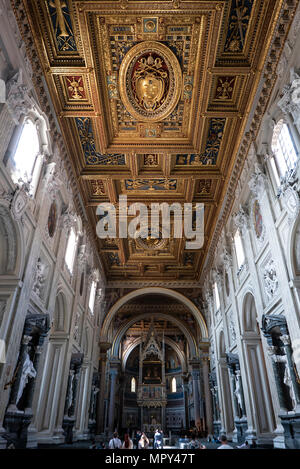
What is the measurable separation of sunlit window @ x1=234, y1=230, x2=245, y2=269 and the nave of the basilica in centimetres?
10

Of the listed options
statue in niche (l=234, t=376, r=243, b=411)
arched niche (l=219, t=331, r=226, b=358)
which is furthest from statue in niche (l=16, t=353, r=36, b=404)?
arched niche (l=219, t=331, r=226, b=358)

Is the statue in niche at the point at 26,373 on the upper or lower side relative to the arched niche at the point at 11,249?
lower

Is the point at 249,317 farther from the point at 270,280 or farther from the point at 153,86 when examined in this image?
the point at 153,86

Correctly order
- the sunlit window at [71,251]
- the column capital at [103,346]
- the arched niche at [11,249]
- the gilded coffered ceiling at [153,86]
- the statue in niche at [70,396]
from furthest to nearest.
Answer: the column capital at [103,346]
the sunlit window at [71,251]
the statue in niche at [70,396]
the gilded coffered ceiling at [153,86]
the arched niche at [11,249]

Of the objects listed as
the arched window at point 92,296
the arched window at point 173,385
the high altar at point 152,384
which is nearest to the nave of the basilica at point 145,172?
the arched window at point 92,296

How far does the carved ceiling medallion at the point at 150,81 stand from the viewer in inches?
419

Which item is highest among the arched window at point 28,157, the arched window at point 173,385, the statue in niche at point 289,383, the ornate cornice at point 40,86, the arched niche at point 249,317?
the ornate cornice at point 40,86

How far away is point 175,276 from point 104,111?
15215 millimetres

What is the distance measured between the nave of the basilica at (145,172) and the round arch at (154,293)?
4161 mm

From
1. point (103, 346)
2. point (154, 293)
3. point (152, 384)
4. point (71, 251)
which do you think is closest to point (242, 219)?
point (71, 251)

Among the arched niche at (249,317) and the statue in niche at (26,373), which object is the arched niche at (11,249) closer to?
the statue in niche at (26,373)

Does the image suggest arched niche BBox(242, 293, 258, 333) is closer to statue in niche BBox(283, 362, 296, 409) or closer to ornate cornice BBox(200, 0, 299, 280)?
statue in niche BBox(283, 362, 296, 409)

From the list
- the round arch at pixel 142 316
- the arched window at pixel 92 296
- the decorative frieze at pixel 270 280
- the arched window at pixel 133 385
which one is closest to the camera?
the decorative frieze at pixel 270 280
